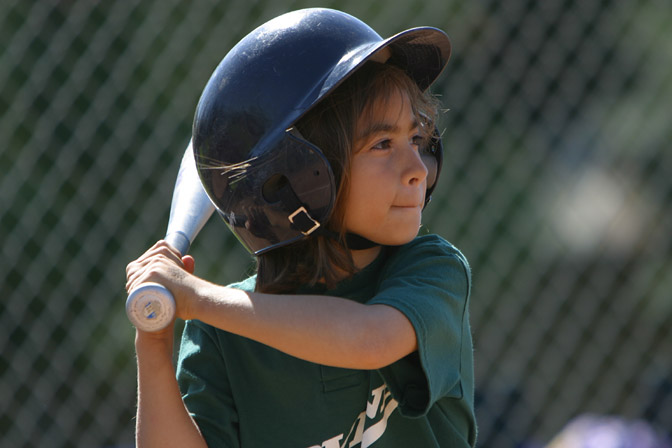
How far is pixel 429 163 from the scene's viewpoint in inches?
69.0

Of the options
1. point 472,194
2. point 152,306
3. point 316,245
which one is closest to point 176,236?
point 316,245

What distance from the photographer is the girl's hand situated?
135 cm

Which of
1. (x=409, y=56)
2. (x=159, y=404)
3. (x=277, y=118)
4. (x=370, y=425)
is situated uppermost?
(x=409, y=56)

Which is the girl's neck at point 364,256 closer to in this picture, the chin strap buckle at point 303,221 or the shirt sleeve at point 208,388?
the chin strap buckle at point 303,221

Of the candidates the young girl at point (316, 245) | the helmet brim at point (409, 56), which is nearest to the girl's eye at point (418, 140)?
the young girl at point (316, 245)

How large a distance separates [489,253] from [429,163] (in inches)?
65.2

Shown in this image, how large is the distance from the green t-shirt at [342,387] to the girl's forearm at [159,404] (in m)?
0.06

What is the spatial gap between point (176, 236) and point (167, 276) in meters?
0.35

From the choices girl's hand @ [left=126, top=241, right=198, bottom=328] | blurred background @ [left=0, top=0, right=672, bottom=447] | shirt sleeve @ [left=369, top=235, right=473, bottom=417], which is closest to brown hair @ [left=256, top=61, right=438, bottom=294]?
shirt sleeve @ [left=369, top=235, right=473, bottom=417]

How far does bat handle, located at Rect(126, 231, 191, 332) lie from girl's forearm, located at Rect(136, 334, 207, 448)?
18cm

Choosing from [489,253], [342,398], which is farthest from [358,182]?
[489,253]

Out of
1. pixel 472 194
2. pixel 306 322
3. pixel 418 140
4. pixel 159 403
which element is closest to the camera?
pixel 306 322

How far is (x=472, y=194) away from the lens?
3.30 meters

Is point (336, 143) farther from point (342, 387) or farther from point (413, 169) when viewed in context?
point (342, 387)
